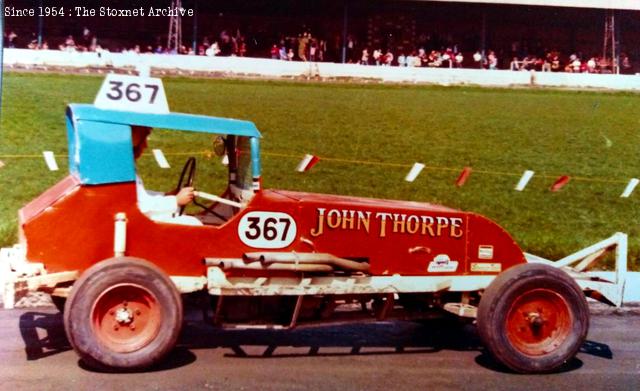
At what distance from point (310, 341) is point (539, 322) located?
1776mm

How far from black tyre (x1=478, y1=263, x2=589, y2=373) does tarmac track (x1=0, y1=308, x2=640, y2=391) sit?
148 millimetres

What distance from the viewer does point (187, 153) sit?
14508mm

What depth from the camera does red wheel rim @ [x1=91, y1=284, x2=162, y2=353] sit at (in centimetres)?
620

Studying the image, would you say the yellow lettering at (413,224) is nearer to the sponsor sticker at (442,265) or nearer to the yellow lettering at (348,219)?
the sponsor sticker at (442,265)

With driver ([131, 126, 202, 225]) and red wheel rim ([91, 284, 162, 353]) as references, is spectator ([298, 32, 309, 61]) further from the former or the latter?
red wheel rim ([91, 284, 162, 353])

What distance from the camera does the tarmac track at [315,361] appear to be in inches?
244

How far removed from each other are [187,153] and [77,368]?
27.4ft

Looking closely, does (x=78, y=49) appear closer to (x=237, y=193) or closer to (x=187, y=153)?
(x=187, y=153)

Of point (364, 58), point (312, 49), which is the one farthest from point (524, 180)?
point (364, 58)

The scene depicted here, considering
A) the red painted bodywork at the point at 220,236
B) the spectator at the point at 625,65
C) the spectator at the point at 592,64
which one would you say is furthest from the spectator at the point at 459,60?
the red painted bodywork at the point at 220,236

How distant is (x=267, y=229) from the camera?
6625 millimetres

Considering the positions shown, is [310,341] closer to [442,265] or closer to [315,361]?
[315,361]

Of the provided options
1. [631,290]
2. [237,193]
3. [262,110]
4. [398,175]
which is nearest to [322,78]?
[262,110]

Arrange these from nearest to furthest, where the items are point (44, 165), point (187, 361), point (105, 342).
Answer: point (105, 342), point (187, 361), point (44, 165)
